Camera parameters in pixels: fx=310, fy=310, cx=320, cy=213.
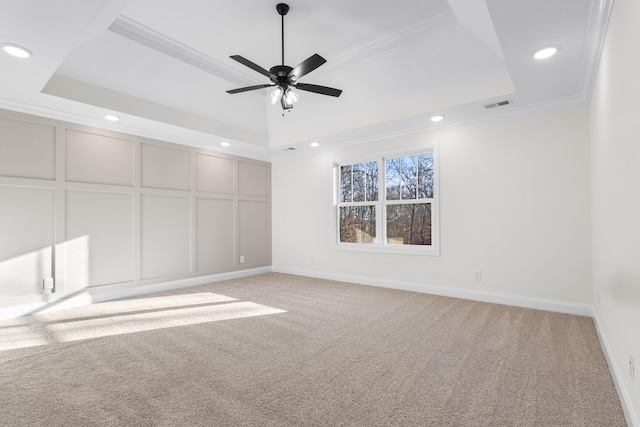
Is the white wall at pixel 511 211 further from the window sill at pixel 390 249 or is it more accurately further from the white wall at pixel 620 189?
the white wall at pixel 620 189

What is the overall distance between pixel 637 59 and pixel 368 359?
2.34 m

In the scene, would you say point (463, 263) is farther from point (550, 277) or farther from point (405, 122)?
point (405, 122)

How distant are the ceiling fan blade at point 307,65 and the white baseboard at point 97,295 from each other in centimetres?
369

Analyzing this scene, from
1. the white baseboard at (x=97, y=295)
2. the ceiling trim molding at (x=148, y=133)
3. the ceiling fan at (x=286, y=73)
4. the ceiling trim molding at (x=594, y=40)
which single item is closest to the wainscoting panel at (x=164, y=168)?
the ceiling trim molding at (x=148, y=133)

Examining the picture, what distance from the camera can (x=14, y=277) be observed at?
3482 millimetres

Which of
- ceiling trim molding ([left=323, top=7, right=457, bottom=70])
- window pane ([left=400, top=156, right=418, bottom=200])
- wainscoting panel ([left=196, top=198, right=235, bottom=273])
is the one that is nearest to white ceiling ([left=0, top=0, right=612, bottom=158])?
ceiling trim molding ([left=323, top=7, right=457, bottom=70])

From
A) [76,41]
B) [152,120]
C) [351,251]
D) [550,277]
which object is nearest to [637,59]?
[550,277]

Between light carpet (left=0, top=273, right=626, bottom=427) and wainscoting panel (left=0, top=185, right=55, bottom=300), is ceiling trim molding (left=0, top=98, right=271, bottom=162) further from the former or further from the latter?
light carpet (left=0, top=273, right=626, bottom=427)

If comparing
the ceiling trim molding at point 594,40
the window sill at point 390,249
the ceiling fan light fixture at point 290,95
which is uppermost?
the ceiling trim molding at point 594,40

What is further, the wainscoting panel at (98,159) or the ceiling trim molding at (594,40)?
the wainscoting panel at (98,159)

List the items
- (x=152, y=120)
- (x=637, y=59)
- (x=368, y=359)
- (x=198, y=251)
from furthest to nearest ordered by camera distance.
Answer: (x=198, y=251) < (x=152, y=120) < (x=368, y=359) < (x=637, y=59)

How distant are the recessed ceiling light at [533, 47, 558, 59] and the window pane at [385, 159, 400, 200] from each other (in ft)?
7.96

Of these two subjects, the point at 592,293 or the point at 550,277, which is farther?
the point at 550,277

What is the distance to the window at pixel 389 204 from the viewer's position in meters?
4.57
